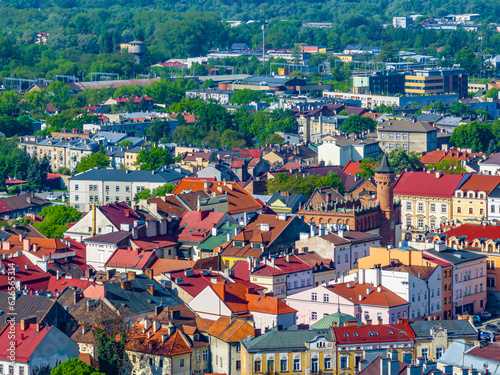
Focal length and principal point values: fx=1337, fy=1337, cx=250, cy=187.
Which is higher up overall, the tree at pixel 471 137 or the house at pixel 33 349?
the house at pixel 33 349

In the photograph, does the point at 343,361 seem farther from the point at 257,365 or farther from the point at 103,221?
the point at 103,221

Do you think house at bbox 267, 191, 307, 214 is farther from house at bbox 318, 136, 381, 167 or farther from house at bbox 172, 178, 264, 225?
house at bbox 318, 136, 381, 167

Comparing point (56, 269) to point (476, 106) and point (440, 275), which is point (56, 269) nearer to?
point (440, 275)

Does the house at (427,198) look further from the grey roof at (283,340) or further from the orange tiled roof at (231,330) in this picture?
the grey roof at (283,340)

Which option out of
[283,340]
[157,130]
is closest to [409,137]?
[157,130]

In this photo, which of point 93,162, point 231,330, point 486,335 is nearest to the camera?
point 231,330

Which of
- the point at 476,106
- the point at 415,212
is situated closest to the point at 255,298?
the point at 415,212

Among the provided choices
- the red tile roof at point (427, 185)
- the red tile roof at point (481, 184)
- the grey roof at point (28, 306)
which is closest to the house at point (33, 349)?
the grey roof at point (28, 306)
